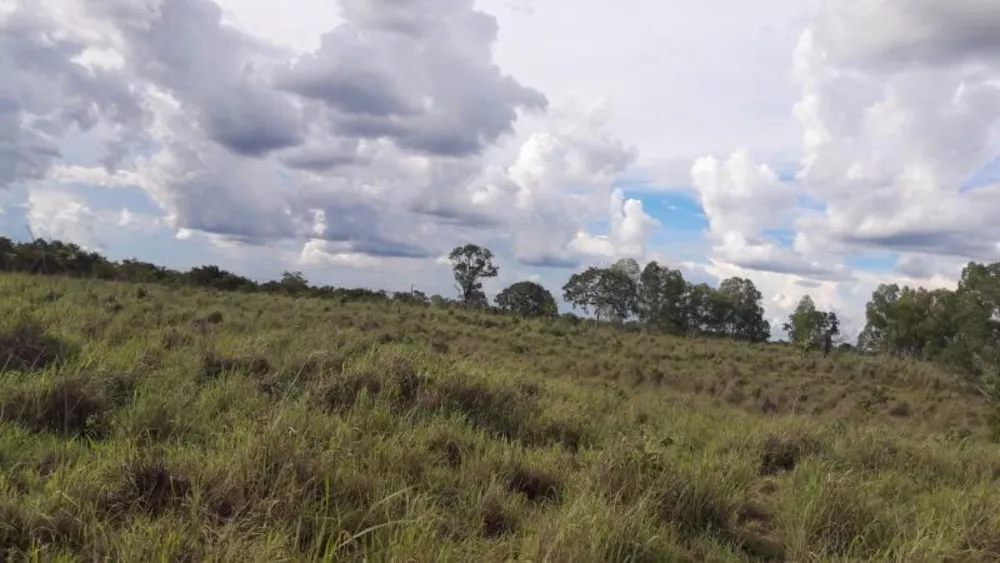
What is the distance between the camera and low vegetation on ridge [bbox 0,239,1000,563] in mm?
3590

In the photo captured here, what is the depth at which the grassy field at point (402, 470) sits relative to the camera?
3.59 meters

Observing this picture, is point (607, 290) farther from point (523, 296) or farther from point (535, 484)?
point (535, 484)

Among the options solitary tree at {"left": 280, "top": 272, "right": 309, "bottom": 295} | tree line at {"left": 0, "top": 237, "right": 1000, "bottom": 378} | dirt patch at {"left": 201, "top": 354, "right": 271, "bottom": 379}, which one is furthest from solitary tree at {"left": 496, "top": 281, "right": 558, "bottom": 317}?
dirt patch at {"left": 201, "top": 354, "right": 271, "bottom": 379}

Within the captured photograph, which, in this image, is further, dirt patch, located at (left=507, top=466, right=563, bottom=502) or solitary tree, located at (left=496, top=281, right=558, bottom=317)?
solitary tree, located at (left=496, top=281, right=558, bottom=317)

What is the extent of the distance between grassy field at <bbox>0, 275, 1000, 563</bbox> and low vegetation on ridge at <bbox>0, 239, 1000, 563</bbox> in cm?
2

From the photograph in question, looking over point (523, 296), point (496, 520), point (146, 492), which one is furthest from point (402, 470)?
point (523, 296)

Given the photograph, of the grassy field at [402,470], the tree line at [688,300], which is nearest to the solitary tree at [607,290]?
the tree line at [688,300]

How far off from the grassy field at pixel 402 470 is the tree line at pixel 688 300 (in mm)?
3329

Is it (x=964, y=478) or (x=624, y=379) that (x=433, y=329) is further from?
(x=964, y=478)

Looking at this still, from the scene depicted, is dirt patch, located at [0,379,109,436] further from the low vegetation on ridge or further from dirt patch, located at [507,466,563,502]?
dirt patch, located at [507,466,563,502]

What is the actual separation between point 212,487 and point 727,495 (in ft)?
12.2

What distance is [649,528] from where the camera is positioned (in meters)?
4.16

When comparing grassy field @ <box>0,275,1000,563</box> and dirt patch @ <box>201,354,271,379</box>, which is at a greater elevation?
dirt patch @ <box>201,354,271,379</box>

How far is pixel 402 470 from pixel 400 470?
0.01 m
